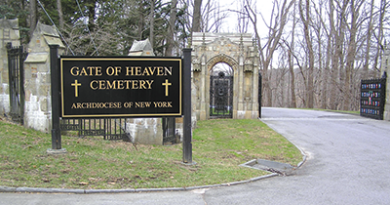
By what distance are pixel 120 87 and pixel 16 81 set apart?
221 inches

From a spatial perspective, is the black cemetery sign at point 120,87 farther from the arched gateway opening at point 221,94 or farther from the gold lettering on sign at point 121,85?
the arched gateway opening at point 221,94

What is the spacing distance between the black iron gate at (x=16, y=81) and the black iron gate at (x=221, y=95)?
458 inches

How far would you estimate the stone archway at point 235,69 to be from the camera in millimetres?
18578

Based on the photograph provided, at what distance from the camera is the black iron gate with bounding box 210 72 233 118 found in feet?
63.9

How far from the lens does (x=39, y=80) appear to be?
893 cm

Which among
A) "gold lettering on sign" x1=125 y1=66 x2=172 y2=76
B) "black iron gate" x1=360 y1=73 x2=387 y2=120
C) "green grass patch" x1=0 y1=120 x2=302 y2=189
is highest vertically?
"gold lettering on sign" x1=125 y1=66 x2=172 y2=76

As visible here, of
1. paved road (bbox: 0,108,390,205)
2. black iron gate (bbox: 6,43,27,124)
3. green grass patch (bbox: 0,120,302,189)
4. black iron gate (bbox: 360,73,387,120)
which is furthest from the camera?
black iron gate (bbox: 360,73,387,120)

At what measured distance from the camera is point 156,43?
29109 millimetres

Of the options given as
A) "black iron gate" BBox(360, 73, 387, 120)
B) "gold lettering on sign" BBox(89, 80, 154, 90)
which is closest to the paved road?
"gold lettering on sign" BBox(89, 80, 154, 90)

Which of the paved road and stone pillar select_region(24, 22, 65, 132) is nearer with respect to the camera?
the paved road

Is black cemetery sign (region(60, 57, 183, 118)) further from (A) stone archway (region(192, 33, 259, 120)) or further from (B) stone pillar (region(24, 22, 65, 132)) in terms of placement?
(A) stone archway (region(192, 33, 259, 120))

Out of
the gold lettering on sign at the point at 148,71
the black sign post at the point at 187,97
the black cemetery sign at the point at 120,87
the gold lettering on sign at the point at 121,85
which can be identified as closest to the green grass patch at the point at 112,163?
the black sign post at the point at 187,97

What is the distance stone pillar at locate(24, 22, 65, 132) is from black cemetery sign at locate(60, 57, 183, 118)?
246cm

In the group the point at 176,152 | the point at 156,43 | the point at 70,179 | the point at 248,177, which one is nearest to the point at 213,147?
the point at 176,152
